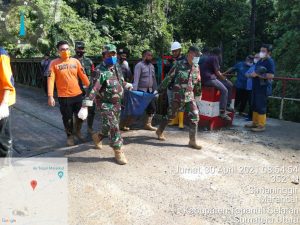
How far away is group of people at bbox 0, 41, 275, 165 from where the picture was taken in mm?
4910

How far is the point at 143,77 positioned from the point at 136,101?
700 mm

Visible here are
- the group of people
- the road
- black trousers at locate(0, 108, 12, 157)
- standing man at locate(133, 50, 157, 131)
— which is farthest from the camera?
standing man at locate(133, 50, 157, 131)

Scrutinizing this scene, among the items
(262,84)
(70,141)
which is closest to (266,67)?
(262,84)

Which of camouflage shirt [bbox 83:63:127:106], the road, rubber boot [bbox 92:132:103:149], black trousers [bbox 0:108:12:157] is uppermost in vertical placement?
camouflage shirt [bbox 83:63:127:106]

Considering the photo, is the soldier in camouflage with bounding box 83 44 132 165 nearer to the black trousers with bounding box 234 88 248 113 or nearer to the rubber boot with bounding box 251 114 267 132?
the rubber boot with bounding box 251 114 267 132

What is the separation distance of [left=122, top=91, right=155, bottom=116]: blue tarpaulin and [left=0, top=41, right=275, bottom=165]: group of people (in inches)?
7.8

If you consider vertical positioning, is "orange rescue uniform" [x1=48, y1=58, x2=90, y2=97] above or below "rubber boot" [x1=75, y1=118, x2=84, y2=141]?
above

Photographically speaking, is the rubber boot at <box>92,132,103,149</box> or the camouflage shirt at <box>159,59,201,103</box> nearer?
the rubber boot at <box>92,132,103,149</box>

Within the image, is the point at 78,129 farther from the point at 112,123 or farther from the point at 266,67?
the point at 266,67

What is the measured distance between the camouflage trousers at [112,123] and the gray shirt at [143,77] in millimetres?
1604

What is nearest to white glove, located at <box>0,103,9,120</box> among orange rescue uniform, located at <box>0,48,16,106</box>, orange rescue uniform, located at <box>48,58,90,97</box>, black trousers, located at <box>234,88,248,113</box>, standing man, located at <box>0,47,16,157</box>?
standing man, located at <box>0,47,16,157</box>

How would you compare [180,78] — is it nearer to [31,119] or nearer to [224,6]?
[31,119]

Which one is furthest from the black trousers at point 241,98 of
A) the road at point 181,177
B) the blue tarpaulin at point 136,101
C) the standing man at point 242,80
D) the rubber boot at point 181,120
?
the blue tarpaulin at point 136,101

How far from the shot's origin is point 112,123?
4.94 m
